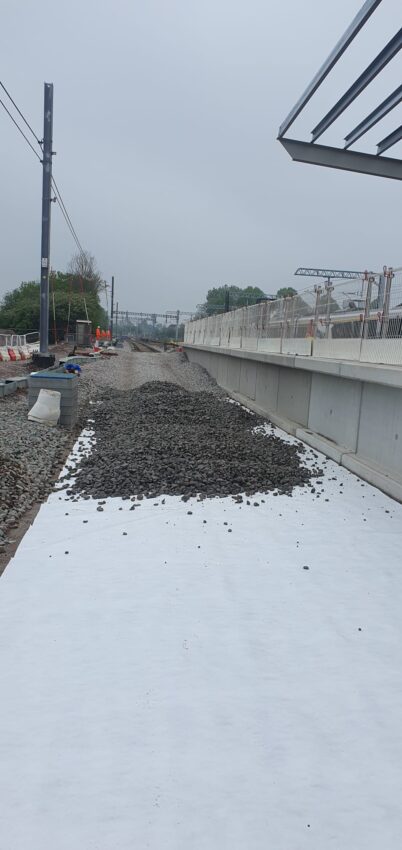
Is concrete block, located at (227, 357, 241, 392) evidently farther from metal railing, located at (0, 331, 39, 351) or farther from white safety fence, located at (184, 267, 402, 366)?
metal railing, located at (0, 331, 39, 351)

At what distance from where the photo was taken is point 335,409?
1008 cm

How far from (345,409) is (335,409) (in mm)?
495

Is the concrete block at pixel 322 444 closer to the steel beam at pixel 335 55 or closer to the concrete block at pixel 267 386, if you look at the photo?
the concrete block at pixel 267 386

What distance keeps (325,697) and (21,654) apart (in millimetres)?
1930

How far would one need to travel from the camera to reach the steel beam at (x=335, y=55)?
722 cm

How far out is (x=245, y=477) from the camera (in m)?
8.30

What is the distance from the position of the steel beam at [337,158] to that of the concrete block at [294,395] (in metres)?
4.15

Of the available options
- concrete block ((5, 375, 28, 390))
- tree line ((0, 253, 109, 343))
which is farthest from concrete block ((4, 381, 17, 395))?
tree line ((0, 253, 109, 343))

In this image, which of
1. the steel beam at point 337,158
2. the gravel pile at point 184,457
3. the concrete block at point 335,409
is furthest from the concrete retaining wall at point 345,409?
the steel beam at point 337,158

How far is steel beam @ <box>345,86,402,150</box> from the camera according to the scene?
9288 mm

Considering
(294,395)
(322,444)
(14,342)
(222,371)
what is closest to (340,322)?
(322,444)

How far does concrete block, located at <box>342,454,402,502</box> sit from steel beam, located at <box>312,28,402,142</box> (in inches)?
222

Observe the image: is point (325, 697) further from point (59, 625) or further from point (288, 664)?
point (59, 625)

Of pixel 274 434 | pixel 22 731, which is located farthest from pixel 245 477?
pixel 22 731
